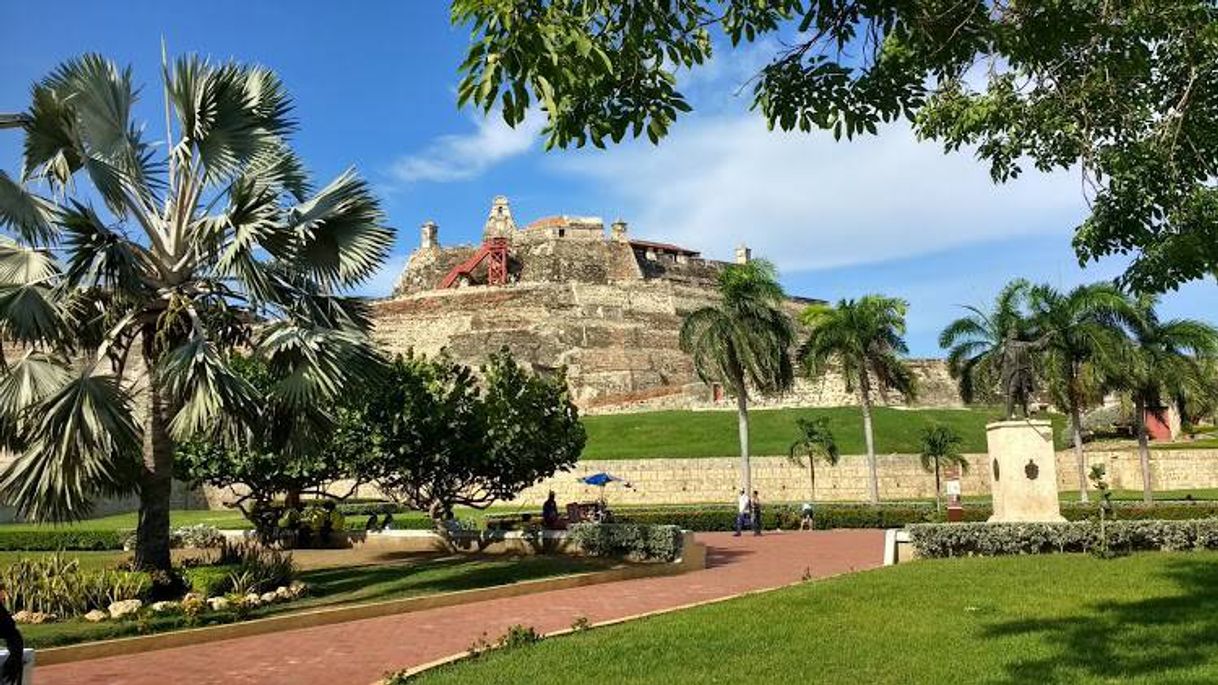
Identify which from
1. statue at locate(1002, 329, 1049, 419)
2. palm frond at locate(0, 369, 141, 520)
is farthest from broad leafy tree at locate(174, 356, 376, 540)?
statue at locate(1002, 329, 1049, 419)

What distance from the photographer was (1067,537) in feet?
49.0

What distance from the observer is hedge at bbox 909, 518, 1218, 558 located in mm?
14812

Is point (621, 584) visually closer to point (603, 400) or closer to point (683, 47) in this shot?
point (683, 47)

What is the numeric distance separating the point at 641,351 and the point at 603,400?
951 centimetres

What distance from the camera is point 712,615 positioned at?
10609mm

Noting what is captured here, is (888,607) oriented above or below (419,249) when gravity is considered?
below

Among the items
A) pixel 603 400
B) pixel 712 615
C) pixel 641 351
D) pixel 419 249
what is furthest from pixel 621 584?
pixel 419 249

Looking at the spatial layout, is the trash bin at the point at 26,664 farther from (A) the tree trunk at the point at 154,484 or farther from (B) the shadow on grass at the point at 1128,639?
(A) the tree trunk at the point at 154,484

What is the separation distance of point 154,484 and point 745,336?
19.5m

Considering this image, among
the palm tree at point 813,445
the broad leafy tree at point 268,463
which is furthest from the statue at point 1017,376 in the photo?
the palm tree at point 813,445

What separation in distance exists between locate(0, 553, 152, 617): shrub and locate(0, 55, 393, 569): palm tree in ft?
1.83

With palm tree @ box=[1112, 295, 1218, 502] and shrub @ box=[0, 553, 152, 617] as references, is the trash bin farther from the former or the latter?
palm tree @ box=[1112, 295, 1218, 502]

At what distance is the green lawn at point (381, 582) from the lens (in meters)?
11.1

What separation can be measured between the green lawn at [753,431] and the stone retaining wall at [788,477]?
70.2 inches
